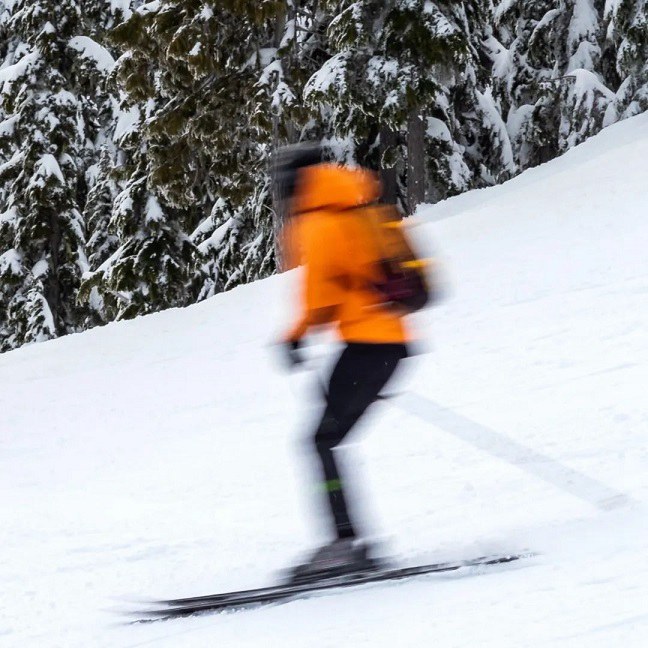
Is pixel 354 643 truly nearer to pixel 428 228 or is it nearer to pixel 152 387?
pixel 152 387

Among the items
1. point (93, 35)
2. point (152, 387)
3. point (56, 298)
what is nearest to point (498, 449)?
point (152, 387)

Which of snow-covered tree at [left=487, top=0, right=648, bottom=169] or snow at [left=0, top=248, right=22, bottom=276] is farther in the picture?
snow at [left=0, top=248, right=22, bottom=276]

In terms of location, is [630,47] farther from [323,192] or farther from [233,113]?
[323,192]

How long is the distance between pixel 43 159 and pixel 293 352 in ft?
65.5

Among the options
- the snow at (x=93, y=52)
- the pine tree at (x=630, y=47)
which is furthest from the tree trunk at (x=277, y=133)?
the snow at (x=93, y=52)

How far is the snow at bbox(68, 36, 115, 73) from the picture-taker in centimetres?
2295

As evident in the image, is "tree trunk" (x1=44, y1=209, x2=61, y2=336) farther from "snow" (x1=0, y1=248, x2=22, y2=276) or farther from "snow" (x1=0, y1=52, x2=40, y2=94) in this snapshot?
"snow" (x1=0, y1=52, x2=40, y2=94)

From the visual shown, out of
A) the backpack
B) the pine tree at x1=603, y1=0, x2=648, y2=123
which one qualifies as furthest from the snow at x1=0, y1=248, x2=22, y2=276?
the backpack

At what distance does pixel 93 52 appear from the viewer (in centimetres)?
2306

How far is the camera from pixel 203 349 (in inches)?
415

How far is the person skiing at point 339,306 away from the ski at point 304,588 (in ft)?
0.18

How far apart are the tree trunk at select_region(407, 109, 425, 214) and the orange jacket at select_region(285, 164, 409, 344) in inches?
451

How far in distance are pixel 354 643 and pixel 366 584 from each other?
1.84ft

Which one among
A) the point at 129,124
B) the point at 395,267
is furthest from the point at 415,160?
the point at 395,267
